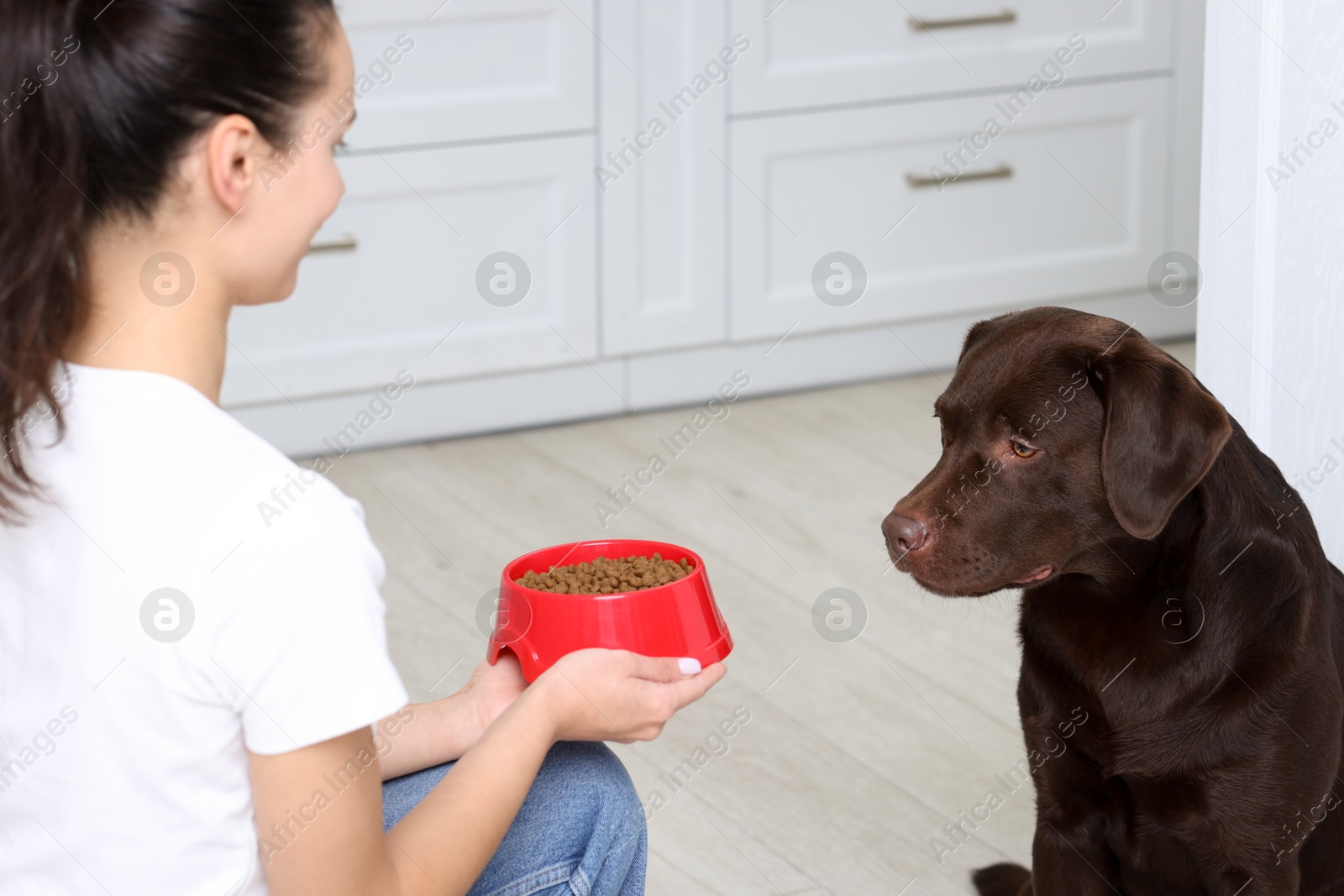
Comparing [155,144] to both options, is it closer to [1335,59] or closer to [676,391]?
[1335,59]

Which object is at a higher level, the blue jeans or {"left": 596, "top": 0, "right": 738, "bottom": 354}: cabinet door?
the blue jeans

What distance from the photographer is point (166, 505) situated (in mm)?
795

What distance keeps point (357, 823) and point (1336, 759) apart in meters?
0.85

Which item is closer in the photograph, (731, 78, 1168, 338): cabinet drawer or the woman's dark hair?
the woman's dark hair

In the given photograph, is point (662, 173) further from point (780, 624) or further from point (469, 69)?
point (780, 624)

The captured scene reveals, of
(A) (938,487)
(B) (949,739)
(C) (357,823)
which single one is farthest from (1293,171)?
(C) (357,823)

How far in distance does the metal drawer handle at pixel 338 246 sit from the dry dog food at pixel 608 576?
1789 millimetres

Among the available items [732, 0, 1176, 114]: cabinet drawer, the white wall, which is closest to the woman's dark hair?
the white wall

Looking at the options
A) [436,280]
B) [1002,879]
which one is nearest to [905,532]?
[1002,879]

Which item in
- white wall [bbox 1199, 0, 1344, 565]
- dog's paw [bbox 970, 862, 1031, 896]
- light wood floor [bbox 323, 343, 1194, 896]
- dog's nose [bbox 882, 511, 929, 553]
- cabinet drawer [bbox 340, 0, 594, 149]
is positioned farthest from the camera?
cabinet drawer [bbox 340, 0, 594, 149]

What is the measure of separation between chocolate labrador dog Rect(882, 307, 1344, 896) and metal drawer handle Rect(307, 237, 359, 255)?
1942mm

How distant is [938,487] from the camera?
1.27m

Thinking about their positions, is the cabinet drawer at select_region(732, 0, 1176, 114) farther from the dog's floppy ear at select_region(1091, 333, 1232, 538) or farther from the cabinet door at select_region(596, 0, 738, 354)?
the dog's floppy ear at select_region(1091, 333, 1232, 538)

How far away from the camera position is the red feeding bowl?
1.18m
